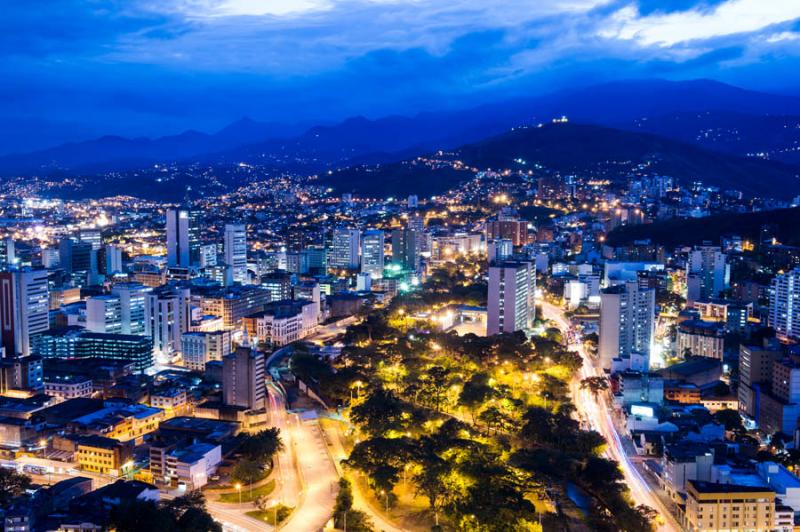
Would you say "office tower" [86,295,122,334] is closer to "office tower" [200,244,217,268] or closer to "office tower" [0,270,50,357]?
"office tower" [0,270,50,357]

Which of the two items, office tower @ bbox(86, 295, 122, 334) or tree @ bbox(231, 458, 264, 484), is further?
office tower @ bbox(86, 295, 122, 334)

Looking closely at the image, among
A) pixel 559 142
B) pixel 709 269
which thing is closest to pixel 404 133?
pixel 559 142

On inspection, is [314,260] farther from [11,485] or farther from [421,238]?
[11,485]

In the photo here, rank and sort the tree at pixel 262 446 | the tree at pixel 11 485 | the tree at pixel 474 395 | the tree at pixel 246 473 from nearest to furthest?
1. the tree at pixel 11 485
2. the tree at pixel 246 473
3. the tree at pixel 262 446
4. the tree at pixel 474 395

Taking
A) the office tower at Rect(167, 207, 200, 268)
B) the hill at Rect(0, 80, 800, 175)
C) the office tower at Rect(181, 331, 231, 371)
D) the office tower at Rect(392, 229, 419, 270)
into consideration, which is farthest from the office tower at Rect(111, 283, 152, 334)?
the hill at Rect(0, 80, 800, 175)

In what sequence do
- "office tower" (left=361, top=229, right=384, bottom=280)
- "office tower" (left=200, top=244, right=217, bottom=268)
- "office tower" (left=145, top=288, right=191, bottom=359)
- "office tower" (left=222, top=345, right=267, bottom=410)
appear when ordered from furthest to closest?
1. "office tower" (left=200, top=244, right=217, bottom=268)
2. "office tower" (left=361, top=229, right=384, bottom=280)
3. "office tower" (left=145, top=288, right=191, bottom=359)
4. "office tower" (left=222, top=345, right=267, bottom=410)

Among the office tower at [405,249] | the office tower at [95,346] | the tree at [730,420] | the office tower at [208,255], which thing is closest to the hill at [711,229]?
the office tower at [405,249]

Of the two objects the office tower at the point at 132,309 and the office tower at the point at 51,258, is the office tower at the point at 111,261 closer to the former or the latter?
the office tower at the point at 51,258
